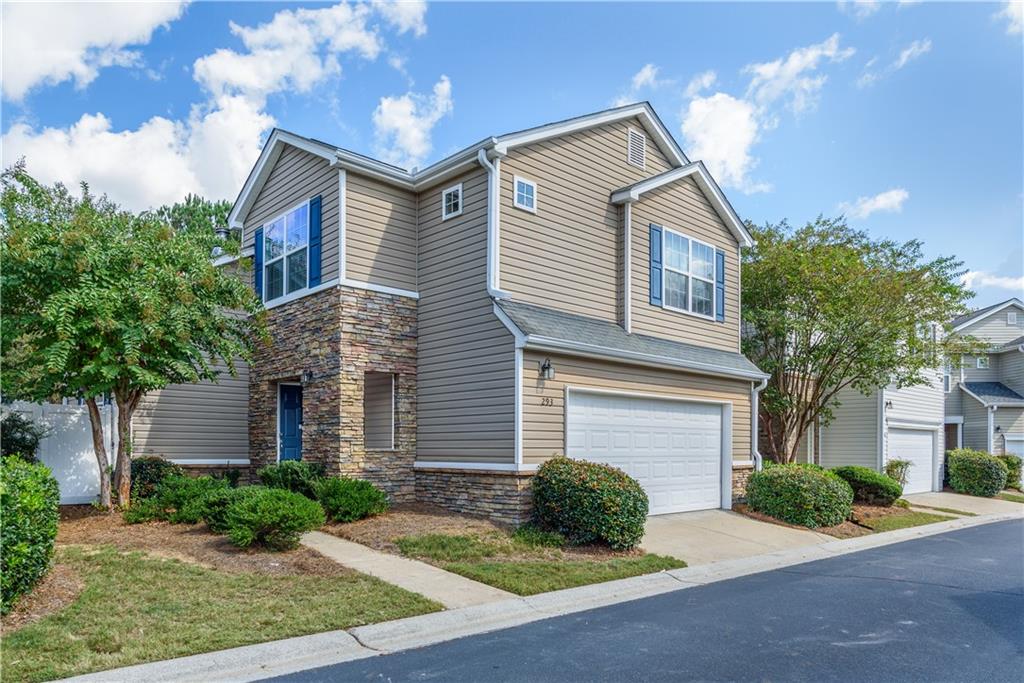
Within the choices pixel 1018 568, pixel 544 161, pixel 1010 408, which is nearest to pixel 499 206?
pixel 544 161

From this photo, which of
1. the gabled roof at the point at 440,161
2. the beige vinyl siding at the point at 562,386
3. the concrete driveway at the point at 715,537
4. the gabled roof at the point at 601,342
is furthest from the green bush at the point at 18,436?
the concrete driveway at the point at 715,537

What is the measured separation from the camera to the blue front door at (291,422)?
50.1 ft

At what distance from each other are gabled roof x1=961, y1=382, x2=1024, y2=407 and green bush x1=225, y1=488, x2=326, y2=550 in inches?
1090

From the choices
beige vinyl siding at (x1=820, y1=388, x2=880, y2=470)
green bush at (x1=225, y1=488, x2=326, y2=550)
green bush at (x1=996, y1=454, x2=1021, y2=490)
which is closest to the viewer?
green bush at (x1=225, y1=488, x2=326, y2=550)

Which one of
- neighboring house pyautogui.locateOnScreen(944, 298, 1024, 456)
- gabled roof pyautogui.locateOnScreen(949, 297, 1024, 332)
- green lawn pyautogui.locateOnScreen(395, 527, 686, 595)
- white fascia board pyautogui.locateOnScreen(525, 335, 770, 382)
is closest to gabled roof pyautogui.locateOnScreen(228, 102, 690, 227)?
white fascia board pyautogui.locateOnScreen(525, 335, 770, 382)

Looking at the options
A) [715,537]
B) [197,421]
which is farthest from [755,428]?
[197,421]

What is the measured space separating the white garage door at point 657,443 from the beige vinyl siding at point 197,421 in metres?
7.73

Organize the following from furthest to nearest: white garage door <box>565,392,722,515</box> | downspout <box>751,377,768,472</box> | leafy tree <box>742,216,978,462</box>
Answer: leafy tree <box>742,216,978,462</box> → downspout <box>751,377,768,472</box> → white garage door <box>565,392,722,515</box>

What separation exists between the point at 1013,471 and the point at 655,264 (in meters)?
19.5

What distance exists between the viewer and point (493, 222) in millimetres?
12602

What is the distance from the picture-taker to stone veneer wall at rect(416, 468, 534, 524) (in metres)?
11.4

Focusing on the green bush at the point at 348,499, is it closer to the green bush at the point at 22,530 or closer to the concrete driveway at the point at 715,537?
the concrete driveway at the point at 715,537

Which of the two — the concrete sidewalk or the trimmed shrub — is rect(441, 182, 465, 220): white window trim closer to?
the concrete sidewalk

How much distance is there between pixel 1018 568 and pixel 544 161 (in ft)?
33.6
